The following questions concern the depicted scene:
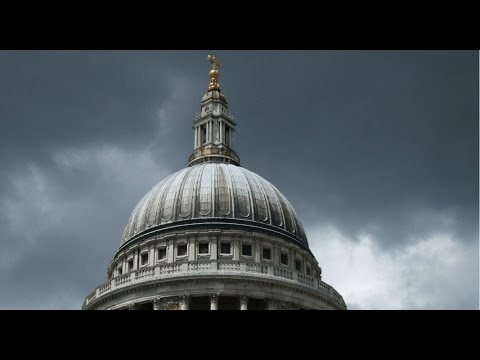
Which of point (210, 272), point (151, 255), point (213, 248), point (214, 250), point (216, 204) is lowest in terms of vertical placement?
point (210, 272)

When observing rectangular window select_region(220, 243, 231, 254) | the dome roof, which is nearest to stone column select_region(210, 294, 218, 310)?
rectangular window select_region(220, 243, 231, 254)

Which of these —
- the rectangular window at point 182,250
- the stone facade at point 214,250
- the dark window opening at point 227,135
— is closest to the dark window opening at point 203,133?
the stone facade at point 214,250

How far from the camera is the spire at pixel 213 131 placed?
3366 inches

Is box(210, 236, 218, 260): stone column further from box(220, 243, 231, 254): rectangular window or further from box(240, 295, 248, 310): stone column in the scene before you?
box(240, 295, 248, 310): stone column

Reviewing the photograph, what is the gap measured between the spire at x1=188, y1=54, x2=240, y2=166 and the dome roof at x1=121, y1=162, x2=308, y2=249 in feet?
11.0

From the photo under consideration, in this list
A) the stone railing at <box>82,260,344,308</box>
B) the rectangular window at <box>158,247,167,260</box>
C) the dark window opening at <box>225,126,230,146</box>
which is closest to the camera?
the stone railing at <box>82,260,344,308</box>

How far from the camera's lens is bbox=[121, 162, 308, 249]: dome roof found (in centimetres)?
7519

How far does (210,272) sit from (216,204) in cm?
1031

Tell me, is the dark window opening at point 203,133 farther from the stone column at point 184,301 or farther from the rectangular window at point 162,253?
the stone column at point 184,301

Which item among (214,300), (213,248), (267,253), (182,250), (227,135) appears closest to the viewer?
(214,300)

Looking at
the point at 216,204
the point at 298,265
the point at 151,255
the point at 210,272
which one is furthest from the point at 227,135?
the point at 210,272

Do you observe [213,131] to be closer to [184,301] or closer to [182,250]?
[182,250]

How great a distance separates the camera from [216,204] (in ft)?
248
